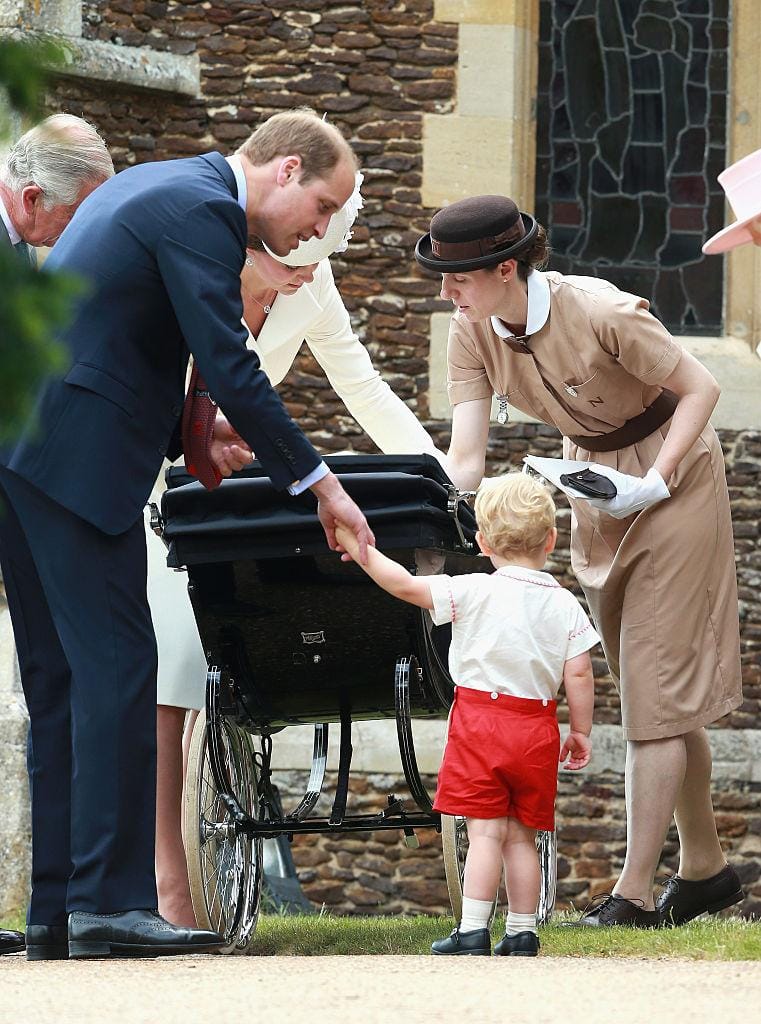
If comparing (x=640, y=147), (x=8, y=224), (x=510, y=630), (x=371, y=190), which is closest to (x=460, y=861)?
(x=510, y=630)

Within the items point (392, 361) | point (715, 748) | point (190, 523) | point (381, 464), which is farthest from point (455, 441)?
point (715, 748)

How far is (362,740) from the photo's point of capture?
→ 810cm

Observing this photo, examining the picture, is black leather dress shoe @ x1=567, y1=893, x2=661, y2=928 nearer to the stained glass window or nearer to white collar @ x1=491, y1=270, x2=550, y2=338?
white collar @ x1=491, y1=270, x2=550, y2=338

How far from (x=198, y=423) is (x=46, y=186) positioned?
0.63m

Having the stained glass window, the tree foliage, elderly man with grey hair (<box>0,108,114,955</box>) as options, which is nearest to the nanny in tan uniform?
elderly man with grey hair (<box>0,108,114,955</box>)

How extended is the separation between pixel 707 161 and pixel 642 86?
20.9 inches

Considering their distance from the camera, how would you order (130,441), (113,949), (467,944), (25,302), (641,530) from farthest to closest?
1. (641,530)
2. (467,944)
3. (130,441)
4. (113,949)
5. (25,302)

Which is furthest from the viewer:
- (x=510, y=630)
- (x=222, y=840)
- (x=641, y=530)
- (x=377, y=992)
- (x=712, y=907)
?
(x=712, y=907)

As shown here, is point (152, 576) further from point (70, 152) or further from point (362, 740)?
point (362, 740)

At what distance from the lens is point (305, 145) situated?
3.62 metres

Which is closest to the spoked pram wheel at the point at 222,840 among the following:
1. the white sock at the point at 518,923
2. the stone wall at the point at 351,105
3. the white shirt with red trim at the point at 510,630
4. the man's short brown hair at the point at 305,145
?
the white shirt with red trim at the point at 510,630

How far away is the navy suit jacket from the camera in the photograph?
3449 mm

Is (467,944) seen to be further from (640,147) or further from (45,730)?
(640,147)

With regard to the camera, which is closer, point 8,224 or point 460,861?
point 8,224
